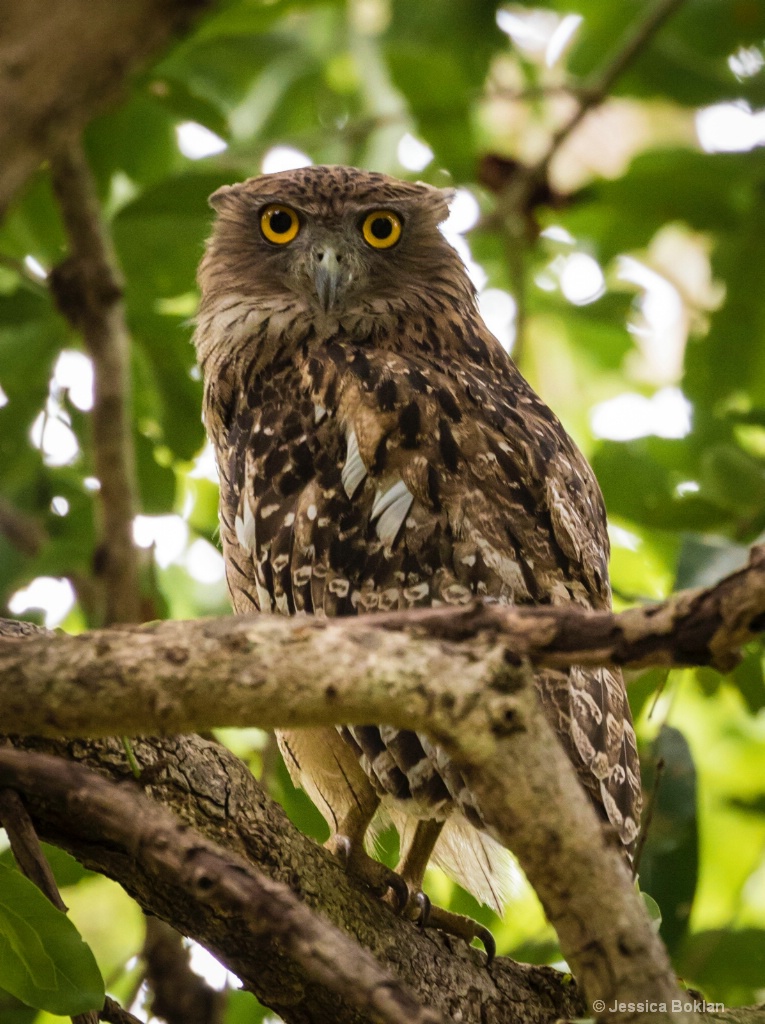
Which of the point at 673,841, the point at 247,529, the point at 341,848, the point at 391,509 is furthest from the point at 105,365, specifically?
the point at 673,841

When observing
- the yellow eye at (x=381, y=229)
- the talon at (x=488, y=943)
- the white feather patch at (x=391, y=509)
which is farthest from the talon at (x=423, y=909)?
the yellow eye at (x=381, y=229)

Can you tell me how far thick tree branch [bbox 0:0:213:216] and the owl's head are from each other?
100 inches

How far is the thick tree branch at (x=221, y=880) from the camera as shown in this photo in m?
1.61

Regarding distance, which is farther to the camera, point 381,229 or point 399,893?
point 381,229

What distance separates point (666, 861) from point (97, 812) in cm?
169

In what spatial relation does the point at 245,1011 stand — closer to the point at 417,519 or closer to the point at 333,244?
the point at 417,519

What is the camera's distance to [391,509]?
310cm

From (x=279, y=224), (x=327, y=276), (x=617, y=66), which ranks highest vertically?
(x=617, y=66)

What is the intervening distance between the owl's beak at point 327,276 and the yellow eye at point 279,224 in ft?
0.59

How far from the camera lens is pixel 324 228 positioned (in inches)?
151

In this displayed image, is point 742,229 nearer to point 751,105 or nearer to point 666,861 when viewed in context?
point 751,105

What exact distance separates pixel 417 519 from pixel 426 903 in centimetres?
92

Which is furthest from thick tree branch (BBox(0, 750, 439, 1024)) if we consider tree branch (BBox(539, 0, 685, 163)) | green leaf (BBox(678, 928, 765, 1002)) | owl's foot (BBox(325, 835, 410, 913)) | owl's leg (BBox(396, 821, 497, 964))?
tree branch (BBox(539, 0, 685, 163))

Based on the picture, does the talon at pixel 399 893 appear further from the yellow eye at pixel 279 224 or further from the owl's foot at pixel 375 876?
the yellow eye at pixel 279 224
